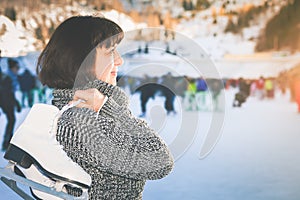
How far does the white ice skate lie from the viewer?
551mm

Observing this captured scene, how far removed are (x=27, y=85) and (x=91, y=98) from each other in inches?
234

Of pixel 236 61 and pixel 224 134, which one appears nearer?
pixel 224 134

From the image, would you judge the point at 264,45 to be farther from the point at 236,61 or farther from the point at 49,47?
the point at 49,47

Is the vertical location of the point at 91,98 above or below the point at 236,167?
above

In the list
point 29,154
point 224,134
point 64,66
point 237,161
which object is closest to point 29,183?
point 29,154

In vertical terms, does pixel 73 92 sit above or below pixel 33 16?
below

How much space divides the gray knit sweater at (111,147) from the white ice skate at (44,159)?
0.01 metres

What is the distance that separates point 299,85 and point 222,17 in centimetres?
124

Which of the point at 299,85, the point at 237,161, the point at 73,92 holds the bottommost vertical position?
the point at 237,161

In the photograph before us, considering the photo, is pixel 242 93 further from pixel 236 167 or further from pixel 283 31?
pixel 236 167

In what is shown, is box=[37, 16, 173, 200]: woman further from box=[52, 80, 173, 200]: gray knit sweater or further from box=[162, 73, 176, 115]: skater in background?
box=[162, 73, 176, 115]: skater in background

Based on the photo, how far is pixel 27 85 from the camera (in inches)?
249

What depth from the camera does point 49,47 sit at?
635 millimetres

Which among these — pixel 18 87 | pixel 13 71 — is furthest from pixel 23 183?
pixel 18 87
